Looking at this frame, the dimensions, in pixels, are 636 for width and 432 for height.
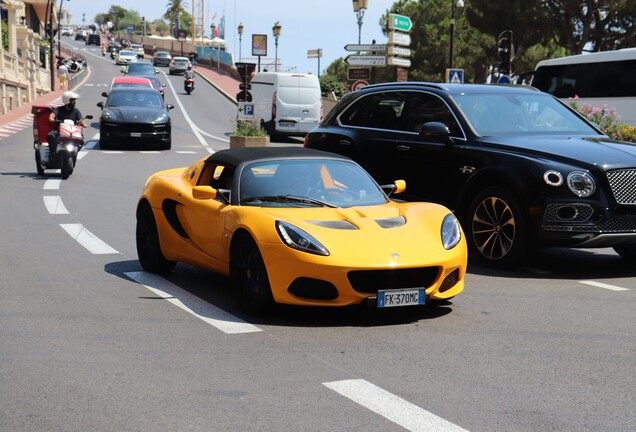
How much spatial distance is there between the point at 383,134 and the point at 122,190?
7433 millimetres

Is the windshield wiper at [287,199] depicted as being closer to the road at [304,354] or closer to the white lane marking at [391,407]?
the road at [304,354]

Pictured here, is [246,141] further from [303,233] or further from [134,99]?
[303,233]

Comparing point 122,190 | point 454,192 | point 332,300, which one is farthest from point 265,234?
point 122,190

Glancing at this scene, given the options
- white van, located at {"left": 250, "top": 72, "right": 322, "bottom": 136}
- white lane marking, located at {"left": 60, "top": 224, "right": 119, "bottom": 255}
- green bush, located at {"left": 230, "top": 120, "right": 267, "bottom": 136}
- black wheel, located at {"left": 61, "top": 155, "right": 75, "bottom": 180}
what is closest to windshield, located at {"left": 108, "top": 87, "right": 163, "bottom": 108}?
green bush, located at {"left": 230, "top": 120, "right": 267, "bottom": 136}

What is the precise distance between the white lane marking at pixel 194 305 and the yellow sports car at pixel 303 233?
183mm

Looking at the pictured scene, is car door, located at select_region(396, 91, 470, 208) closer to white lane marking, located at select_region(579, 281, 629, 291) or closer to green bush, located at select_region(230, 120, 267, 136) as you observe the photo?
white lane marking, located at select_region(579, 281, 629, 291)

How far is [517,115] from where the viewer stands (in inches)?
428

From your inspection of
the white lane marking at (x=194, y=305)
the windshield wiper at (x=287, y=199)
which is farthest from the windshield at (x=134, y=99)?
the windshield wiper at (x=287, y=199)

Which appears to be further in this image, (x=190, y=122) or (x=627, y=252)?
(x=190, y=122)

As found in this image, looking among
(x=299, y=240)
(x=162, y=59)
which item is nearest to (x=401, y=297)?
(x=299, y=240)

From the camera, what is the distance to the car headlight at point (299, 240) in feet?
23.3

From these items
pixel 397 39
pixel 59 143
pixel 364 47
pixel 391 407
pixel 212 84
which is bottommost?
pixel 212 84

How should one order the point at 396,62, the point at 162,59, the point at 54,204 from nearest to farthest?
1. the point at 54,204
2. the point at 396,62
3. the point at 162,59

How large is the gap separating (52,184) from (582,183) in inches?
455
